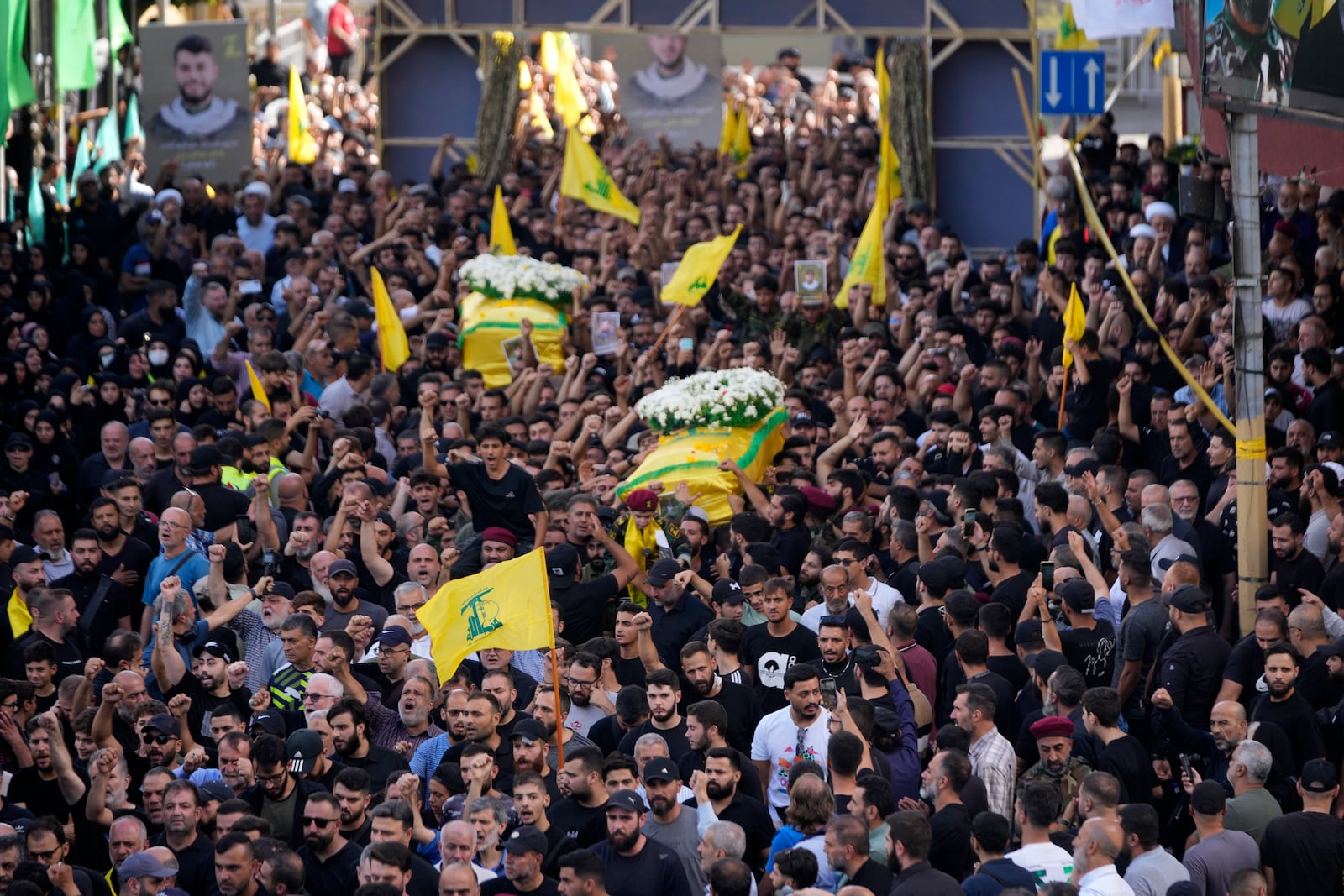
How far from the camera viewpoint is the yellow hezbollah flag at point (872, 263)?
18.9m

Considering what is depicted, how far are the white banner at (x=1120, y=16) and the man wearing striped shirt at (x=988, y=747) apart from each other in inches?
368

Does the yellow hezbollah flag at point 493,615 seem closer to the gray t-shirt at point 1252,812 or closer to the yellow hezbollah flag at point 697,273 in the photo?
the gray t-shirt at point 1252,812

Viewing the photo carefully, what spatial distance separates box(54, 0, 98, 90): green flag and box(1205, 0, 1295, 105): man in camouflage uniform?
47.5 ft

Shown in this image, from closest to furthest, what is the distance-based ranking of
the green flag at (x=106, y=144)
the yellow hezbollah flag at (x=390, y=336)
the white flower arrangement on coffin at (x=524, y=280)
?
the yellow hezbollah flag at (x=390, y=336), the white flower arrangement on coffin at (x=524, y=280), the green flag at (x=106, y=144)

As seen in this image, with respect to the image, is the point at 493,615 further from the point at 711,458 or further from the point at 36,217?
the point at 36,217

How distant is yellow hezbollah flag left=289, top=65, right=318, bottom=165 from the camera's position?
26.6 m

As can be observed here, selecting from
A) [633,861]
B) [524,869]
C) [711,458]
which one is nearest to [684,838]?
[633,861]

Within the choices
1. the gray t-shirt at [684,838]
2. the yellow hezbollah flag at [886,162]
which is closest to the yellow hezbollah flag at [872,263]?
the yellow hezbollah flag at [886,162]

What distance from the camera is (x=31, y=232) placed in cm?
2212

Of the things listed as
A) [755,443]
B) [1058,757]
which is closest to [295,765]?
[1058,757]

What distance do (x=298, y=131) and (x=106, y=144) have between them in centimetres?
282

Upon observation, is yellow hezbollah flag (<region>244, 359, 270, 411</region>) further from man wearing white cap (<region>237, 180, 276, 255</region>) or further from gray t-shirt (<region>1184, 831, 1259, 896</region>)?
gray t-shirt (<region>1184, 831, 1259, 896</region>)

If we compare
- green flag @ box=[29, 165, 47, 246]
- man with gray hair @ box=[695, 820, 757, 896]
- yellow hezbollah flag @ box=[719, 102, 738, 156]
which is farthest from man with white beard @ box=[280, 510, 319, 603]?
yellow hezbollah flag @ box=[719, 102, 738, 156]

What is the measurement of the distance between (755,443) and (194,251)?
324 inches
